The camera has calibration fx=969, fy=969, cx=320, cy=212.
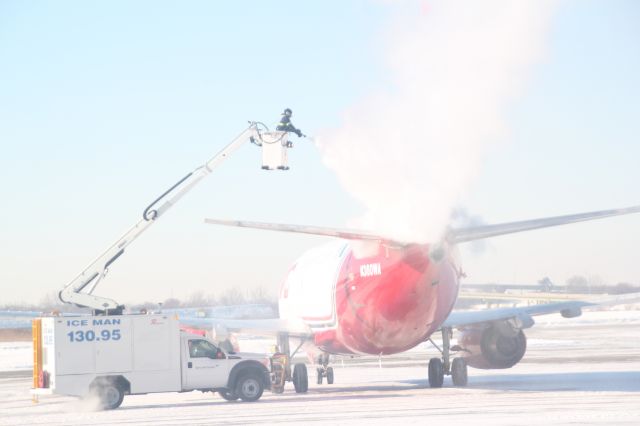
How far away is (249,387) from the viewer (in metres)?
29.9

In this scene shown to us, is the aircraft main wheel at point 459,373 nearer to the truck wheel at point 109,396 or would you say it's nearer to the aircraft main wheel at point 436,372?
the aircraft main wheel at point 436,372

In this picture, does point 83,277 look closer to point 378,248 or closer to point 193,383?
point 193,383

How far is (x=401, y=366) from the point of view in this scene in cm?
4775

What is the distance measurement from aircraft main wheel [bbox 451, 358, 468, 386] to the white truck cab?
7168mm

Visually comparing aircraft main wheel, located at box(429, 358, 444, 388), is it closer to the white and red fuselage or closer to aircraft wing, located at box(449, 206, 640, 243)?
the white and red fuselage

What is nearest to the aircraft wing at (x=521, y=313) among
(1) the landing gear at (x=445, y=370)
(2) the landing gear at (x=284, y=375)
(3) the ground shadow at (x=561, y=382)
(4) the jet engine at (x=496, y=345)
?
(4) the jet engine at (x=496, y=345)

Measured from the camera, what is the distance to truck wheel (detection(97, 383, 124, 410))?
27859 mm

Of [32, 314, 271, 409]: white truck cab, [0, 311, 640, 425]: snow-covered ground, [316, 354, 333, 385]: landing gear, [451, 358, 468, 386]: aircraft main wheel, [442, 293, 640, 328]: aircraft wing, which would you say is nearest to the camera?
[0, 311, 640, 425]: snow-covered ground

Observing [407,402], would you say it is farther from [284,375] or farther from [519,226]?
[284,375]

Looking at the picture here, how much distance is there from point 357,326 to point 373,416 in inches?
324

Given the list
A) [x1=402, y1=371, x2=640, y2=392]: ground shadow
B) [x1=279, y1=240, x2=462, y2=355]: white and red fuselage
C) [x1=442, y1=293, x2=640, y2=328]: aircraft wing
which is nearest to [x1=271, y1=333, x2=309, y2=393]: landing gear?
[x1=279, y1=240, x2=462, y2=355]: white and red fuselage

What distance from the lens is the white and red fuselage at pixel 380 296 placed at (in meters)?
28.4

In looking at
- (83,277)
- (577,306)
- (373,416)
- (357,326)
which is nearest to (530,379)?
(577,306)

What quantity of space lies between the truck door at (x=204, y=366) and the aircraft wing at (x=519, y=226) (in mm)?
8066
